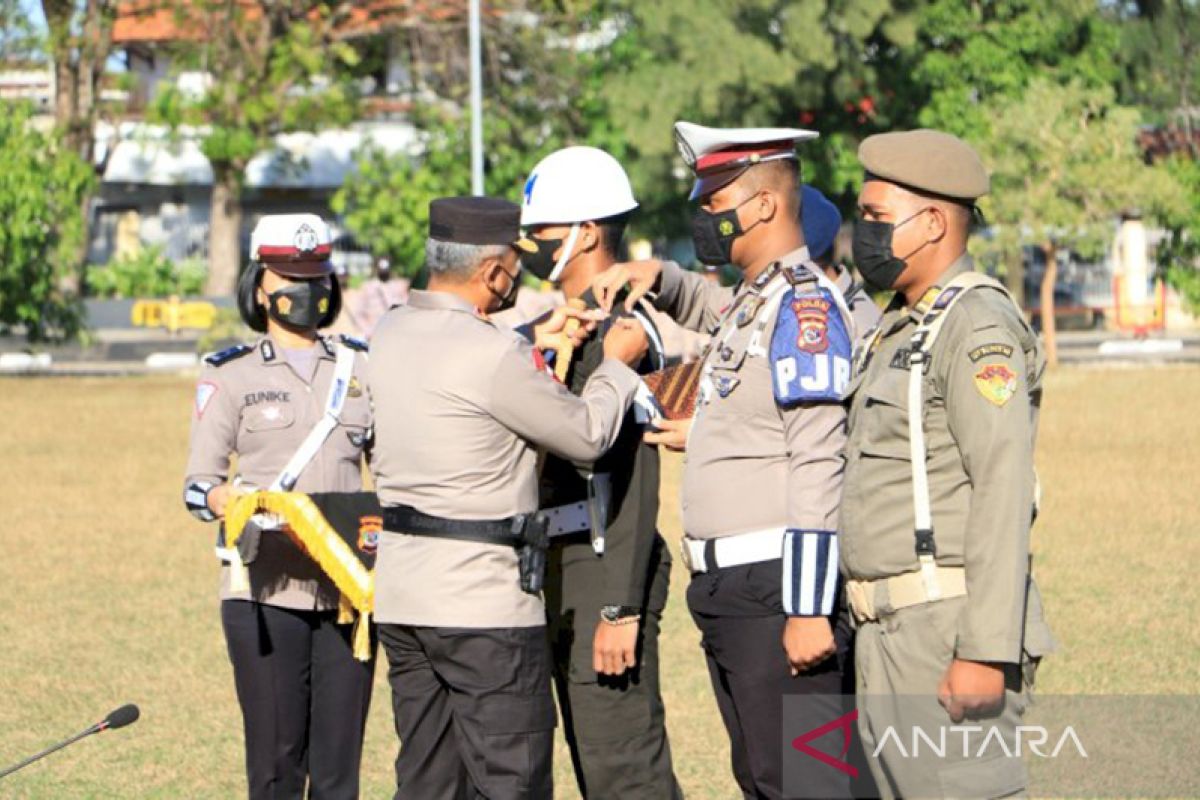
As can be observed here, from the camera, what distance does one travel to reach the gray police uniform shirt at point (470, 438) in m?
5.70

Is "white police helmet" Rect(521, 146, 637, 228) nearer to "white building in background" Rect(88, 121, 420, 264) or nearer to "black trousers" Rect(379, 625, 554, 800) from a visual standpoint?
"black trousers" Rect(379, 625, 554, 800)

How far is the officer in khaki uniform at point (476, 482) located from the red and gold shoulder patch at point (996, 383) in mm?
1199

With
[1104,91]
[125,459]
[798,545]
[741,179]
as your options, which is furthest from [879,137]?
Result: [1104,91]

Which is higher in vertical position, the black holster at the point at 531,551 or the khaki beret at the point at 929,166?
the khaki beret at the point at 929,166

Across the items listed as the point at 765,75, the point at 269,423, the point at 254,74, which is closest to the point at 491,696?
the point at 269,423

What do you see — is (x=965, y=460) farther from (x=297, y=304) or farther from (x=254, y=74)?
(x=254, y=74)

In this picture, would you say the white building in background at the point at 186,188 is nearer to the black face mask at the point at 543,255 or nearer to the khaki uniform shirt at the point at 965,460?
the black face mask at the point at 543,255

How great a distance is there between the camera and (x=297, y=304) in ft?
22.8

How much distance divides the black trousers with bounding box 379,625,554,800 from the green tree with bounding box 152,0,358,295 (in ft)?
136

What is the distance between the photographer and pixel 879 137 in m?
5.35

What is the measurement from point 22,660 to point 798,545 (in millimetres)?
7104

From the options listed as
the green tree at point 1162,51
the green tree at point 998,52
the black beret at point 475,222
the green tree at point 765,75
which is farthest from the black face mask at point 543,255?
the green tree at point 1162,51

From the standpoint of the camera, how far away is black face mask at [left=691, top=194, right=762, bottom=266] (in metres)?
5.85

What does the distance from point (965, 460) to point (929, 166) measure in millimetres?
731
